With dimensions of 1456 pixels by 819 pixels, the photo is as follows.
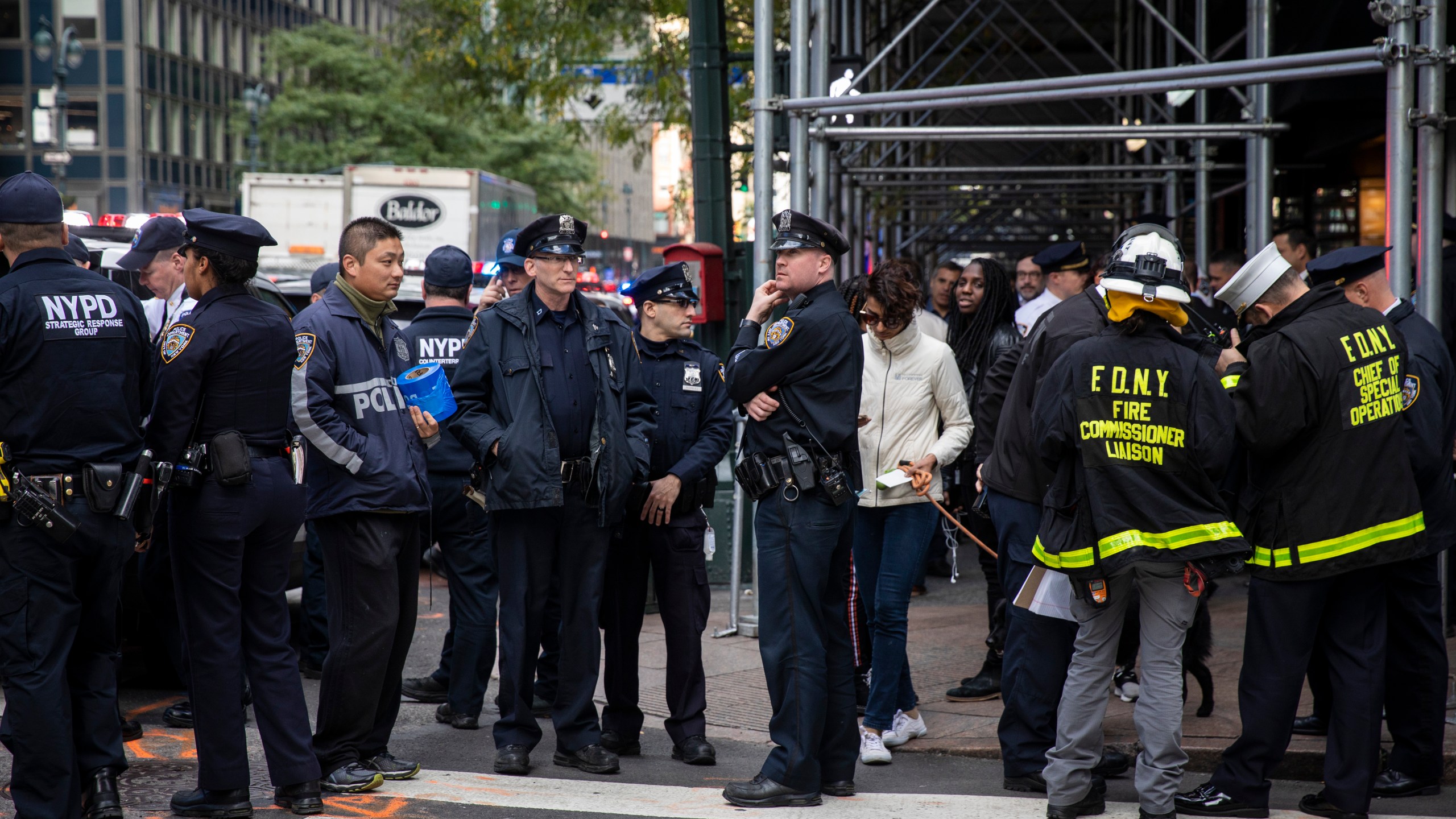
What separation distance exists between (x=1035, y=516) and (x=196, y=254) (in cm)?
325

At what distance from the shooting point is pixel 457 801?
504 centimetres

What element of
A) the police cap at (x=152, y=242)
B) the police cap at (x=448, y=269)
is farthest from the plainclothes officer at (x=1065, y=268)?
the police cap at (x=152, y=242)

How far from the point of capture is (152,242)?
6410mm

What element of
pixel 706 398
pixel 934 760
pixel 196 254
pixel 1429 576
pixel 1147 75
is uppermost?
pixel 1147 75

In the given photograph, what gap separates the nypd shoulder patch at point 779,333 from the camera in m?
4.94

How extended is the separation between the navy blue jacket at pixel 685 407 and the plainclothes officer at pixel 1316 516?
2073 mm

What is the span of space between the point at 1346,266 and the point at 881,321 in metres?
1.82

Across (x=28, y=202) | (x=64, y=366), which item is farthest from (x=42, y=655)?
(x=28, y=202)

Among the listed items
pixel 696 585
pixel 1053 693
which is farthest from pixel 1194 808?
pixel 696 585

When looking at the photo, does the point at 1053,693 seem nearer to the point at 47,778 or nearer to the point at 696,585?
the point at 696,585

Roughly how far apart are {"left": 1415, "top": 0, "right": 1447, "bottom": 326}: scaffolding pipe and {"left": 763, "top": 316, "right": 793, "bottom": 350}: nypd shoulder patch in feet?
9.56

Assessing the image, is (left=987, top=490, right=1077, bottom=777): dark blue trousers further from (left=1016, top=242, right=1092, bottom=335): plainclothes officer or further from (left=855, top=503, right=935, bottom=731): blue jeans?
(left=1016, top=242, right=1092, bottom=335): plainclothes officer

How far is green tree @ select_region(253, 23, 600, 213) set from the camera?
44.1 m

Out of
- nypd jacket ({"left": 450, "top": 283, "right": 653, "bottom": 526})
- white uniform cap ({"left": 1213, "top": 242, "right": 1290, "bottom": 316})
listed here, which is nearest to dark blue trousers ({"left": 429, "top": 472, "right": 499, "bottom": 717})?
nypd jacket ({"left": 450, "top": 283, "right": 653, "bottom": 526})
